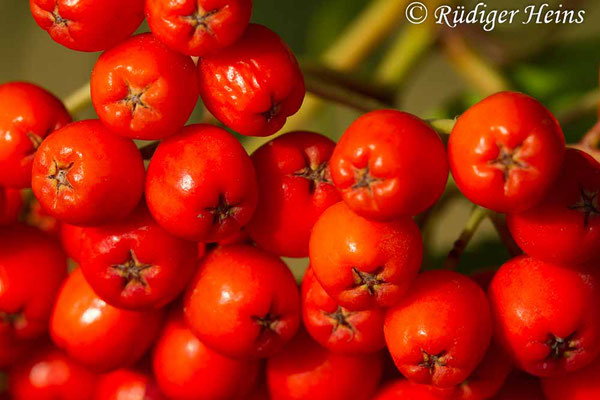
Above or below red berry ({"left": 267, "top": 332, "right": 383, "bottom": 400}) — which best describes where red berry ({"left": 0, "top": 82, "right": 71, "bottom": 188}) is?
above

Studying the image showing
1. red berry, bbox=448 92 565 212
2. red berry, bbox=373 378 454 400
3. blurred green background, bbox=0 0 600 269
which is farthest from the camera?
blurred green background, bbox=0 0 600 269

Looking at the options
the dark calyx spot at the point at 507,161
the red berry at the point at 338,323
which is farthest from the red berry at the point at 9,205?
the dark calyx spot at the point at 507,161

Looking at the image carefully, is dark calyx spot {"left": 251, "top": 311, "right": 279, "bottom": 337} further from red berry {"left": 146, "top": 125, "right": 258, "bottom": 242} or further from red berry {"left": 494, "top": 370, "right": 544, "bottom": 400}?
red berry {"left": 494, "top": 370, "right": 544, "bottom": 400}

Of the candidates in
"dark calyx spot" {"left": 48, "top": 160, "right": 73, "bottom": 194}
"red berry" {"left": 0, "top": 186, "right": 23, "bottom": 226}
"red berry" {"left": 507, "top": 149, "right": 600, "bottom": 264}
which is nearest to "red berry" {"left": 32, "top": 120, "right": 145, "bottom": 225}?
"dark calyx spot" {"left": 48, "top": 160, "right": 73, "bottom": 194}

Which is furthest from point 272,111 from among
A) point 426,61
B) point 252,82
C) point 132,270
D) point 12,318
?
point 426,61

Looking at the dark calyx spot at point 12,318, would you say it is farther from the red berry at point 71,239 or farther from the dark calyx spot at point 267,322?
the dark calyx spot at point 267,322
